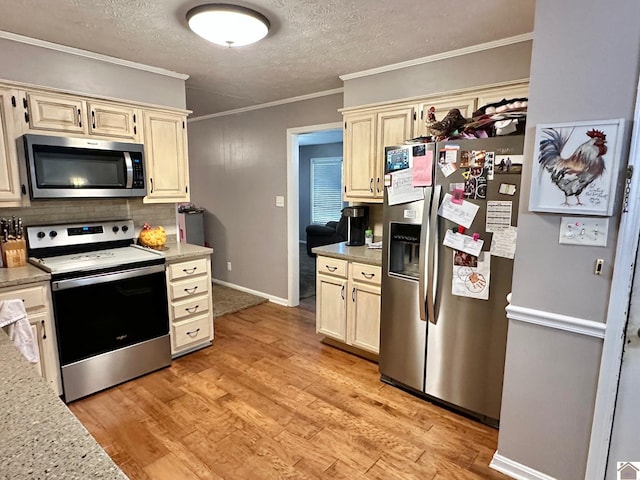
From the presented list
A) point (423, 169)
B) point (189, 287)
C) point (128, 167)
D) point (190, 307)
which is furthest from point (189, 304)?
point (423, 169)

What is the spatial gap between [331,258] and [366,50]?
1.65 metres

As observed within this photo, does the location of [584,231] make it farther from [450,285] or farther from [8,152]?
[8,152]

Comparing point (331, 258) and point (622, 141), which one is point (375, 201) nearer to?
point (331, 258)

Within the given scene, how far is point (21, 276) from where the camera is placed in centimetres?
225

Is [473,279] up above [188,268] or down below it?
above

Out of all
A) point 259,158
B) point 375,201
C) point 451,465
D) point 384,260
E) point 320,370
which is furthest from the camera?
point 259,158

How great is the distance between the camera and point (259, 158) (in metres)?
4.55

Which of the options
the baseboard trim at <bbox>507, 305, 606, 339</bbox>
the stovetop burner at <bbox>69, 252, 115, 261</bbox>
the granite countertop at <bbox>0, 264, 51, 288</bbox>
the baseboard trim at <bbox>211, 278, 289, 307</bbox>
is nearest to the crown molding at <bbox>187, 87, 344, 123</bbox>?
the baseboard trim at <bbox>211, 278, 289, 307</bbox>

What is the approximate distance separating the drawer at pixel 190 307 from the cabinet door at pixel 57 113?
4.90ft

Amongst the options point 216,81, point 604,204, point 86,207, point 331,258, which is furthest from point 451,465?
point 216,81

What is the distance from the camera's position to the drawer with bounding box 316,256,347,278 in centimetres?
310

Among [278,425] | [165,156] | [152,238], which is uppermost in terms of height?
[165,156]

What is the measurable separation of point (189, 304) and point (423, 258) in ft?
6.47

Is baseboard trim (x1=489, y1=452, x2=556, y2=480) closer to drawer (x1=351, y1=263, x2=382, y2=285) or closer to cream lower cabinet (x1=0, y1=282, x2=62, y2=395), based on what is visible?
drawer (x1=351, y1=263, x2=382, y2=285)
